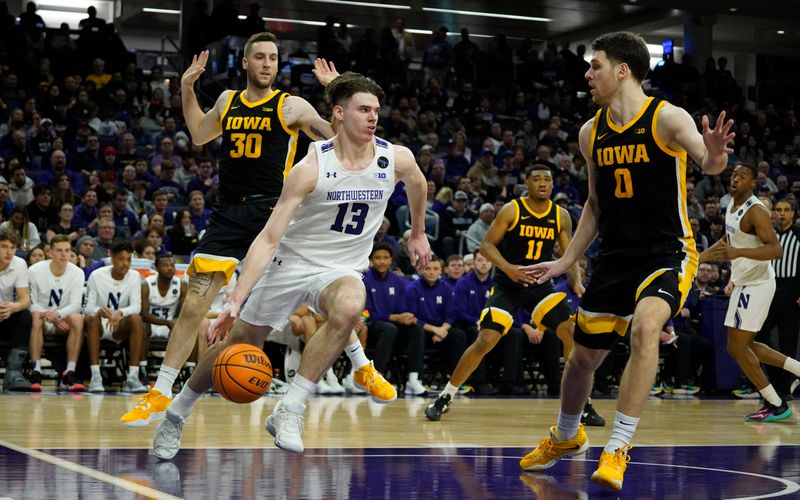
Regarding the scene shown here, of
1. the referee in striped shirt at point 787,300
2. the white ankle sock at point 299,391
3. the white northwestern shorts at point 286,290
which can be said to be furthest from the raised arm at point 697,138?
the referee in striped shirt at point 787,300

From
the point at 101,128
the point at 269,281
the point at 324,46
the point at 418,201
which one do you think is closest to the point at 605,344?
the point at 418,201

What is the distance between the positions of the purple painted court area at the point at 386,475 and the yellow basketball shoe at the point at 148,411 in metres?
0.17

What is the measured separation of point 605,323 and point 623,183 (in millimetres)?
641

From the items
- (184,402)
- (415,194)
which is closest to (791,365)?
(415,194)

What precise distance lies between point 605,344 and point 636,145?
0.91 metres

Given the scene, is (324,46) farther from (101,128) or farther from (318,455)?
(318,455)

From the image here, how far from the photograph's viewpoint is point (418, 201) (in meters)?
5.55

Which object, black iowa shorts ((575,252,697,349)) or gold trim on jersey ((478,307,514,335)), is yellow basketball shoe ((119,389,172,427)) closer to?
black iowa shorts ((575,252,697,349))

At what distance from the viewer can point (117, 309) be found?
11.4 m

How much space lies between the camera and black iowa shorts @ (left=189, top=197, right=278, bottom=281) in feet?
21.0

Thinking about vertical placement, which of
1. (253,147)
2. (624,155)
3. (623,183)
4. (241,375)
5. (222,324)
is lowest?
(241,375)

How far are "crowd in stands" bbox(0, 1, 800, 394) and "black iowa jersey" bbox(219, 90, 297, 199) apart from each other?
544 centimetres

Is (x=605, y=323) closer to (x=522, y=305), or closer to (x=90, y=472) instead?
(x=90, y=472)

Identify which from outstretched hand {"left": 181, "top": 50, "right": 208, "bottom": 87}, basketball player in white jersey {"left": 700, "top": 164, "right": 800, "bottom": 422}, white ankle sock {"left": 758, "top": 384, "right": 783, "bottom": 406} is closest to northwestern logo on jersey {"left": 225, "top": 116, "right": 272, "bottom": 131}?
outstretched hand {"left": 181, "top": 50, "right": 208, "bottom": 87}
